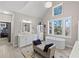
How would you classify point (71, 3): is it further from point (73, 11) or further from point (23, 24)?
point (23, 24)

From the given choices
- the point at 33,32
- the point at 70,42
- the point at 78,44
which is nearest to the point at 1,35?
the point at 33,32

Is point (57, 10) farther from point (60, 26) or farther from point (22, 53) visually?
point (22, 53)

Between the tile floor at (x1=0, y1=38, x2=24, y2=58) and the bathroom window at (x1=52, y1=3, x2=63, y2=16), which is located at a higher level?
the bathroom window at (x1=52, y1=3, x2=63, y2=16)

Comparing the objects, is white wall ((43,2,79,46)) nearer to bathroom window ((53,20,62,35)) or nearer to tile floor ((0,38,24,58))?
bathroom window ((53,20,62,35))

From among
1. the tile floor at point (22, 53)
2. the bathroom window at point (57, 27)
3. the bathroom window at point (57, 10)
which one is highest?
the bathroom window at point (57, 10)

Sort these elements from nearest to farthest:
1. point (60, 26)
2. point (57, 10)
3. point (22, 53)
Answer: point (22, 53)
point (60, 26)
point (57, 10)

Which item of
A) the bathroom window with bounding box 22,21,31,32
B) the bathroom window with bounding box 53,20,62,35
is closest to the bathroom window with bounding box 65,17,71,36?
the bathroom window with bounding box 53,20,62,35

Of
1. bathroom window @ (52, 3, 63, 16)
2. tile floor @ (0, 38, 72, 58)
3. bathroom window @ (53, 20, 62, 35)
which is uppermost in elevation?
bathroom window @ (52, 3, 63, 16)

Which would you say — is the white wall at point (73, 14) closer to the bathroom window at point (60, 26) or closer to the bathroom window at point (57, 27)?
the bathroom window at point (60, 26)

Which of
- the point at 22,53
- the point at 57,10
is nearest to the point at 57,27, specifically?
the point at 57,10

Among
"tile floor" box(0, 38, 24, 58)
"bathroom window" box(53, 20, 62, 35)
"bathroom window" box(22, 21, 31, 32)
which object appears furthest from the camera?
"bathroom window" box(53, 20, 62, 35)

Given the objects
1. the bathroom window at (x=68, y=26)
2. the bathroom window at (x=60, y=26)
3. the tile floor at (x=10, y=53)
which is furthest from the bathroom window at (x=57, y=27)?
the tile floor at (x=10, y=53)

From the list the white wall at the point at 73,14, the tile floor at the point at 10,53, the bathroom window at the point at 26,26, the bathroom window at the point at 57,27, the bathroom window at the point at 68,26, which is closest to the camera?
the tile floor at the point at 10,53

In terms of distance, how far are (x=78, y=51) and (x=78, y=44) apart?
0.08 m
